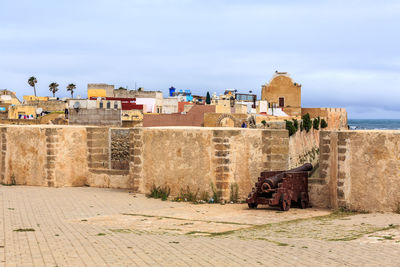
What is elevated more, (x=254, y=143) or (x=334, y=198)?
(x=254, y=143)

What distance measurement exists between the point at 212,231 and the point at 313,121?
137 feet

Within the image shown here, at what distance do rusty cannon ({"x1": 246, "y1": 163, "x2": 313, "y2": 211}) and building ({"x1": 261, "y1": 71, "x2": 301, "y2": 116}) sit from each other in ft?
157

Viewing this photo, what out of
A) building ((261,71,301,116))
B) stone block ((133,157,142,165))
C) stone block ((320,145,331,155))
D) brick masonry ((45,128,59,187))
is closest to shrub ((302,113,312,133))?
building ((261,71,301,116))

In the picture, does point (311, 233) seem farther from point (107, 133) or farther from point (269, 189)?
point (107, 133)

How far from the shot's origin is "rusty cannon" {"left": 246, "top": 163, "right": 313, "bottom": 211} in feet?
42.4

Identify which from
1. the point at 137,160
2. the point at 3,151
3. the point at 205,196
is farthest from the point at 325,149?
the point at 3,151

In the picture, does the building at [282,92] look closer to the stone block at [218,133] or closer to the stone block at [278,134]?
the stone block at [278,134]

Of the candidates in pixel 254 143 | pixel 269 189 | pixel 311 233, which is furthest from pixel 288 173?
pixel 311 233

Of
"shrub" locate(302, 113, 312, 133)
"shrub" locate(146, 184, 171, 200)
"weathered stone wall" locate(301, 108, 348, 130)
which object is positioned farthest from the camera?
"weathered stone wall" locate(301, 108, 348, 130)

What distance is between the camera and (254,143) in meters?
14.9

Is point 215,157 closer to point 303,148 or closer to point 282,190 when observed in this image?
point 282,190

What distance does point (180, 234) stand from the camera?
1001cm

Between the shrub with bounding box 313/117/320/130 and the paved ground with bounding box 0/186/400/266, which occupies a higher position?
the shrub with bounding box 313/117/320/130

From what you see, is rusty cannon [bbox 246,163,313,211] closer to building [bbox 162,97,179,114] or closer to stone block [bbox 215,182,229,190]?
stone block [bbox 215,182,229,190]
